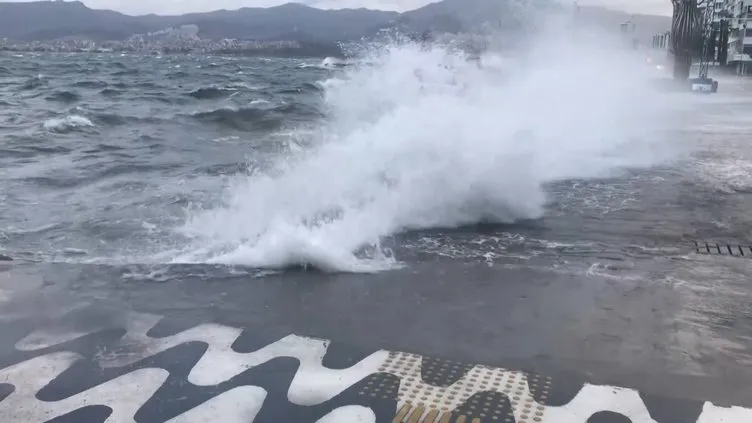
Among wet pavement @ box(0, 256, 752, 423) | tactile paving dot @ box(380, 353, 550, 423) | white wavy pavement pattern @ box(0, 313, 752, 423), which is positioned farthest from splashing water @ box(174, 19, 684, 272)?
tactile paving dot @ box(380, 353, 550, 423)

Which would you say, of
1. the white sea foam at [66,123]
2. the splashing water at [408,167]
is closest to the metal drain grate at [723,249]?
the splashing water at [408,167]

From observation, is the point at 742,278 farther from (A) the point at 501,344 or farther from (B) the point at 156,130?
(B) the point at 156,130

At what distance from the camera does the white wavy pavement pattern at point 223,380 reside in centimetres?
504

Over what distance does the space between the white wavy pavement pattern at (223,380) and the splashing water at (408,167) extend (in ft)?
7.30

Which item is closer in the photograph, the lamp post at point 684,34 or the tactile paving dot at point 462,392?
the tactile paving dot at point 462,392

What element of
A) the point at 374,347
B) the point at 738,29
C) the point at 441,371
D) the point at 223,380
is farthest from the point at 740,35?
the point at 223,380

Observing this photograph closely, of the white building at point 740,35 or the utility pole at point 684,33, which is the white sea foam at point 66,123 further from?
the white building at point 740,35

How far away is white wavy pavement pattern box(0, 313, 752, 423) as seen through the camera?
504 cm

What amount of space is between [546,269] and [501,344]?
2.27 metres

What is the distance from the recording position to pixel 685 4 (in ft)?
149

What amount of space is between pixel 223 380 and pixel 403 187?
5909 mm

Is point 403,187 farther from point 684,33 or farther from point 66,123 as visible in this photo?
point 684,33

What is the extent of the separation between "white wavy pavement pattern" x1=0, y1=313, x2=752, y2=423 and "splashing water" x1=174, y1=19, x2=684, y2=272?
2225mm

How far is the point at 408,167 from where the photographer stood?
37.8ft
